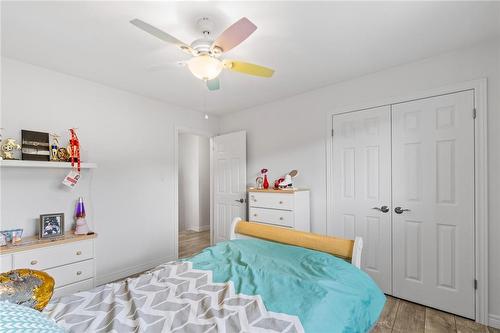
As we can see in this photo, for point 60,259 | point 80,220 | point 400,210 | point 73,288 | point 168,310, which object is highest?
point 400,210

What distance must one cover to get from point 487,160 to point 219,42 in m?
2.40

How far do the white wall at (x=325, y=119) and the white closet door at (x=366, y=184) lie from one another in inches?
7.0

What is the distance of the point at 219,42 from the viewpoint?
5.15 feet

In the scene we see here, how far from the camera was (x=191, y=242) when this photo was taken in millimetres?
4570

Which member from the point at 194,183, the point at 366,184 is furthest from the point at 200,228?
the point at 366,184

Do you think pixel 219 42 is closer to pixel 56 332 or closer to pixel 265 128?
pixel 56 332

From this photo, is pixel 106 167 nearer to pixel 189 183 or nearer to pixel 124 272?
pixel 124 272

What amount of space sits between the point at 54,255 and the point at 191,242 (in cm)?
255

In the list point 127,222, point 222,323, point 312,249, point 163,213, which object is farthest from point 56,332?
point 163,213

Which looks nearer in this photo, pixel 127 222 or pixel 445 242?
pixel 445 242

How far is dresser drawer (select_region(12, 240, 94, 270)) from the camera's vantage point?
6.70ft

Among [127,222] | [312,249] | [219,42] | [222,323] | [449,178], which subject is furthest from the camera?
[127,222]

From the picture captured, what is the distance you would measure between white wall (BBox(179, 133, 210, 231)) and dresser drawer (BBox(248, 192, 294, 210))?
2.44 metres

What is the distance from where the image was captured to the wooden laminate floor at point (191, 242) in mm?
4029
